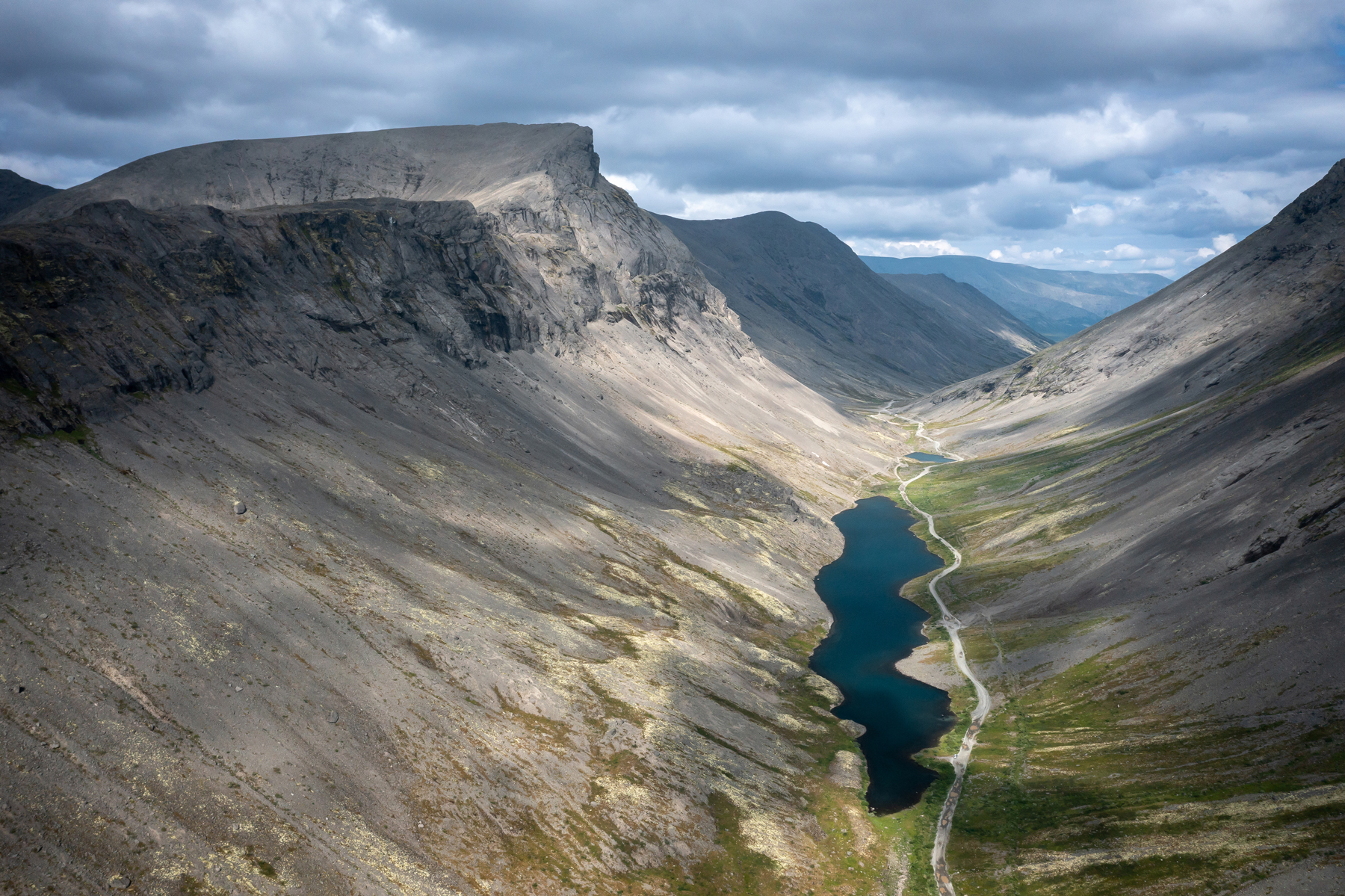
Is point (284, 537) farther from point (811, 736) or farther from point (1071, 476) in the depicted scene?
point (1071, 476)

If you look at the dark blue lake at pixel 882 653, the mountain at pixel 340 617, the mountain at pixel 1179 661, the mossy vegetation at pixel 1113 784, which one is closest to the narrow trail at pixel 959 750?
the mossy vegetation at pixel 1113 784

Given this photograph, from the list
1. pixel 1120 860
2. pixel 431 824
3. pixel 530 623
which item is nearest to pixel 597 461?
pixel 530 623

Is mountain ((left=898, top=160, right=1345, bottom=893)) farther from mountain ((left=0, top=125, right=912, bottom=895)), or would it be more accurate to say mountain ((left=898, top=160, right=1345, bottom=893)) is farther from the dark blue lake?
mountain ((left=0, top=125, right=912, bottom=895))

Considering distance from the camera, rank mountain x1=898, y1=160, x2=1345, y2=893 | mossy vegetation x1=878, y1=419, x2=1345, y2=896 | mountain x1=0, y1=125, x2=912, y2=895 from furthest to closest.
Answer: mountain x1=898, y1=160, x2=1345, y2=893
mossy vegetation x1=878, y1=419, x2=1345, y2=896
mountain x1=0, y1=125, x2=912, y2=895

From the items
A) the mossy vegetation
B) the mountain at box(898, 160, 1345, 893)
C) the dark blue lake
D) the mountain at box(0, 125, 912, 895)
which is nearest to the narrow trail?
the mossy vegetation

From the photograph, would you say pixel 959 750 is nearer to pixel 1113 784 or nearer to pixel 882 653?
pixel 1113 784

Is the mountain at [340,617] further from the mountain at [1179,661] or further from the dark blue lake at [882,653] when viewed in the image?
the mountain at [1179,661]
